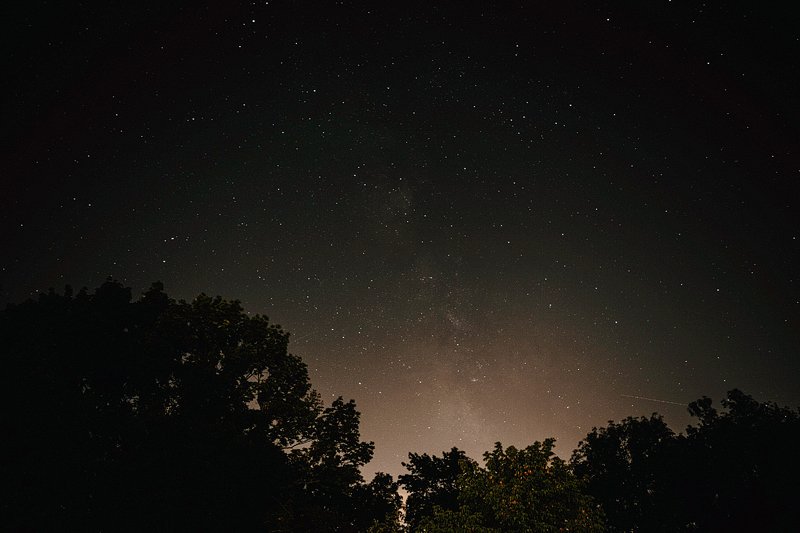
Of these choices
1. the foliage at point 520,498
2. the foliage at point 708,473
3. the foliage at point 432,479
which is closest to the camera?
the foliage at point 520,498

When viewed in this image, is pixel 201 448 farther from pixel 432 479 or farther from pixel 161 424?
pixel 432 479

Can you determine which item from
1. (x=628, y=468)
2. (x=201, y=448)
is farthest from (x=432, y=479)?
(x=201, y=448)

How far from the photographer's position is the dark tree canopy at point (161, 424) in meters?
13.3

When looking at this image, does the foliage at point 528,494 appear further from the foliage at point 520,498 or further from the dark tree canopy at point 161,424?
the dark tree canopy at point 161,424

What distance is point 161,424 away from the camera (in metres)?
14.9

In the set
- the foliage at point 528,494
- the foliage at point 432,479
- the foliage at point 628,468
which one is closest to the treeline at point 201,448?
the foliage at point 528,494

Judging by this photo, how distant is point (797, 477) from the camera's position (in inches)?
866

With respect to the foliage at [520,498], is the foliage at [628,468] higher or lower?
higher

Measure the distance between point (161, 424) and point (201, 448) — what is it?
65.0 inches

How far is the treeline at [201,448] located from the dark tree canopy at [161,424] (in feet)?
0.15

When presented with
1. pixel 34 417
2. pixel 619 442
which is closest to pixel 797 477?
pixel 619 442

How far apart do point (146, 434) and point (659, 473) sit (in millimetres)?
27576

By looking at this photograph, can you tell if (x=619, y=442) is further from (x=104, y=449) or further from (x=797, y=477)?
(x=104, y=449)

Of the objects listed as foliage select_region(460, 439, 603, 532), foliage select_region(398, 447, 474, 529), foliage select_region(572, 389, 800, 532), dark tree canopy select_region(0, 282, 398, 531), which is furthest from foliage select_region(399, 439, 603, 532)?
foliage select_region(398, 447, 474, 529)
